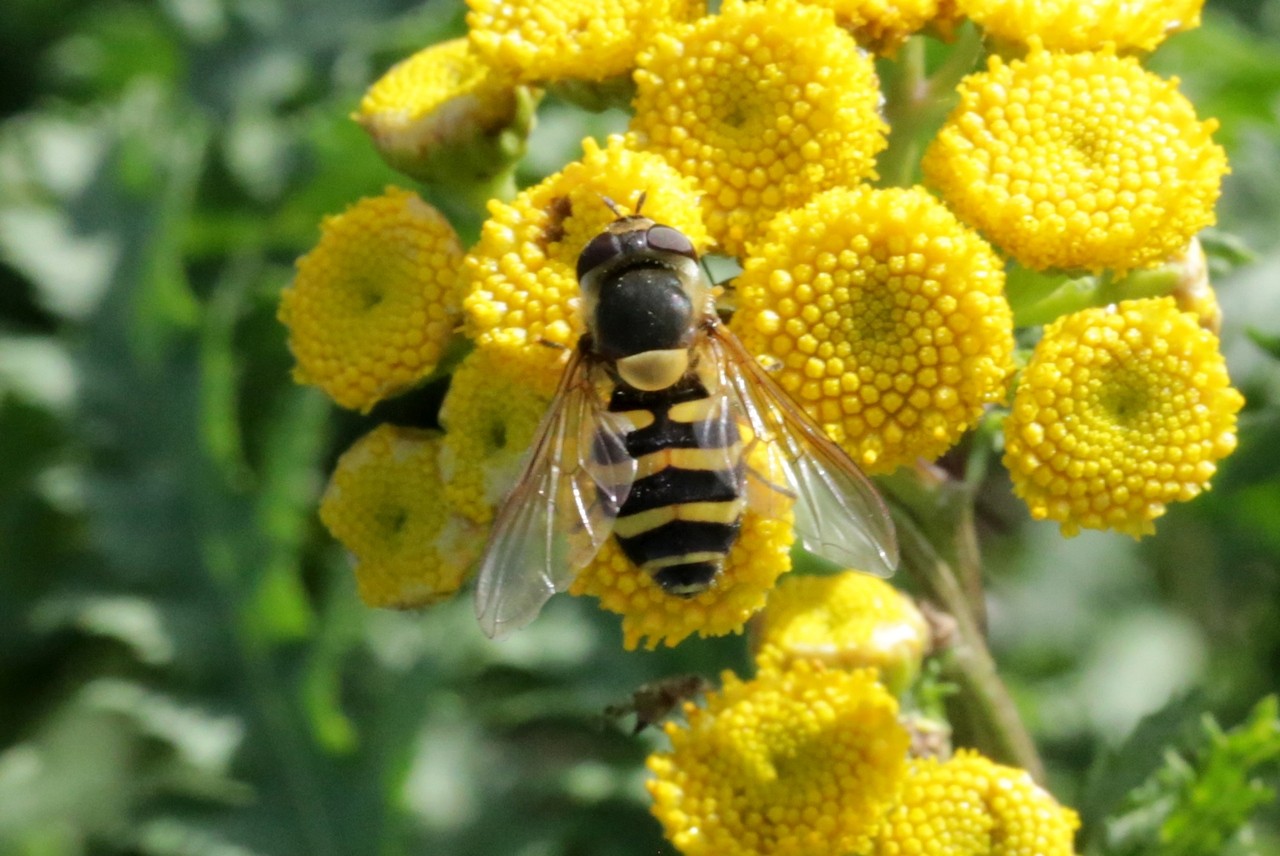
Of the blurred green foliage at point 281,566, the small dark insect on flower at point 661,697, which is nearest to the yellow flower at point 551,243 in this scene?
the small dark insect on flower at point 661,697

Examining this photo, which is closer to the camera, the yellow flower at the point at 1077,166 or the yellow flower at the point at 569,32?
the yellow flower at the point at 1077,166

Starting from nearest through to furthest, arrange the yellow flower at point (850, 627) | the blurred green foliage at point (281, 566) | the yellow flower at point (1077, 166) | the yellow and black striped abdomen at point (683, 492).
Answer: the yellow and black striped abdomen at point (683, 492) → the yellow flower at point (1077, 166) → the yellow flower at point (850, 627) → the blurred green foliage at point (281, 566)

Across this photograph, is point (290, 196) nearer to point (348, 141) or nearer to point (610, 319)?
point (348, 141)

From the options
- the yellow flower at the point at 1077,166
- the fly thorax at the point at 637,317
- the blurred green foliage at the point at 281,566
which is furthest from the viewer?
the blurred green foliage at the point at 281,566

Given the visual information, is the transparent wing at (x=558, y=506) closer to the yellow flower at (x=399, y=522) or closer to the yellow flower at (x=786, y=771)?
the yellow flower at (x=399, y=522)

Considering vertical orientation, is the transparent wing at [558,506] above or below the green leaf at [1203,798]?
above

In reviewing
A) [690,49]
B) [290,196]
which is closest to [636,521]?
[690,49]

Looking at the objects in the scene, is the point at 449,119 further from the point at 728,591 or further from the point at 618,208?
the point at 728,591

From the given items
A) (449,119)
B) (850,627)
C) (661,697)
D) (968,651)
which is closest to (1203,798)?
(968,651)
